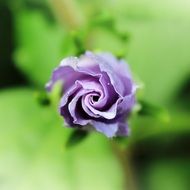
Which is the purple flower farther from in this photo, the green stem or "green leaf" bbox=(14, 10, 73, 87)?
"green leaf" bbox=(14, 10, 73, 87)

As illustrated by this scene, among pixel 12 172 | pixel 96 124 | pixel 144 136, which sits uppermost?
pixel 144 136

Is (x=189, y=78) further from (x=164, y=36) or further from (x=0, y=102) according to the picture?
(x=0, y=102)

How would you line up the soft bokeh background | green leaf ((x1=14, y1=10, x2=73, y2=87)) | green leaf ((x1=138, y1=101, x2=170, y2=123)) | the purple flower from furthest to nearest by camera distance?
green leaf ((x1=14, y1=10, x2=73, y2=87)), the soft bokeh background, green leaf ((x1=138, y1=101, x2=170, y2=123)), the purple flower

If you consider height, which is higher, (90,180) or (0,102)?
(0,102)

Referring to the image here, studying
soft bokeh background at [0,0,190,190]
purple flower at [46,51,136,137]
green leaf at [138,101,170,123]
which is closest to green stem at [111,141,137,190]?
soft bokeh background at [0,0,190,190]

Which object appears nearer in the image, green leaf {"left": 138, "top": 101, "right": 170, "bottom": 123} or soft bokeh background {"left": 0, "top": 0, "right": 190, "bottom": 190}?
green leaf {"left": 138, "top": 101, "right": 170, "bottom": 123}

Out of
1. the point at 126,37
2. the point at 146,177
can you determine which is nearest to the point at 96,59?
the point at 126,37

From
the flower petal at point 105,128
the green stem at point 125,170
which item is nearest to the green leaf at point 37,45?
the green stem at point 125,170

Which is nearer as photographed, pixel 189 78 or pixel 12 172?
pixel 12 172
